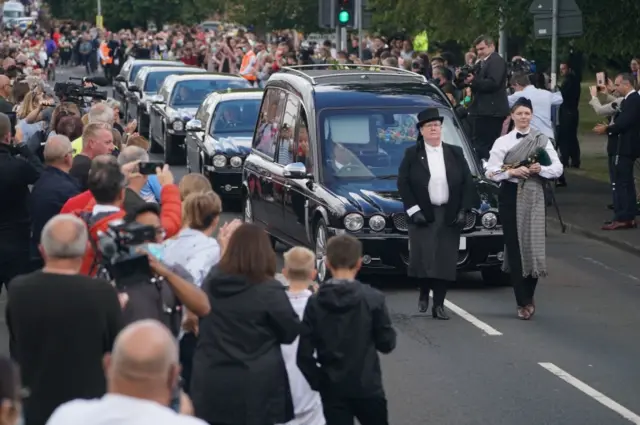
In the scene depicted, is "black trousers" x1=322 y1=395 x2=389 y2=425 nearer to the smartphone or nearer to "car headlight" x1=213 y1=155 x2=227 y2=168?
the smartphone

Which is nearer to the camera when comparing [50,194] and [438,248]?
[50,194]

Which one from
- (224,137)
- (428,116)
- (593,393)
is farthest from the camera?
(224,137)

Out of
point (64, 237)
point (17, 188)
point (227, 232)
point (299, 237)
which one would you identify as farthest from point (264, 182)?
point (64, 237)

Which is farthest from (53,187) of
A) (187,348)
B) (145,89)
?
(145,89)

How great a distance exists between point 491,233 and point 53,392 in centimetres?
818

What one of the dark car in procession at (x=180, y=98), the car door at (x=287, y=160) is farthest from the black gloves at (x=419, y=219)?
the dark car in procession at (x=180, y=98)

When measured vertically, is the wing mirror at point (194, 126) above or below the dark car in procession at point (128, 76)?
above

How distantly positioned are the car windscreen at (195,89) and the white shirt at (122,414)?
2427 cm

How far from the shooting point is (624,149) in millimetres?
19391

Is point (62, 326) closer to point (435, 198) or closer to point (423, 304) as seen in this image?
point (435, 198)

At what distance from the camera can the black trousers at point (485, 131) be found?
2078 centimetres

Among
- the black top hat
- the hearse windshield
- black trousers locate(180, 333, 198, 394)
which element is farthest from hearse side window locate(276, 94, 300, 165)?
black trousers locate(180, 333, 198, 394)

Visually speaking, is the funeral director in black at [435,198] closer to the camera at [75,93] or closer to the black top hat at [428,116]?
the black top hat at [428,116]

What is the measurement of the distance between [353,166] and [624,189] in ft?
17.3
